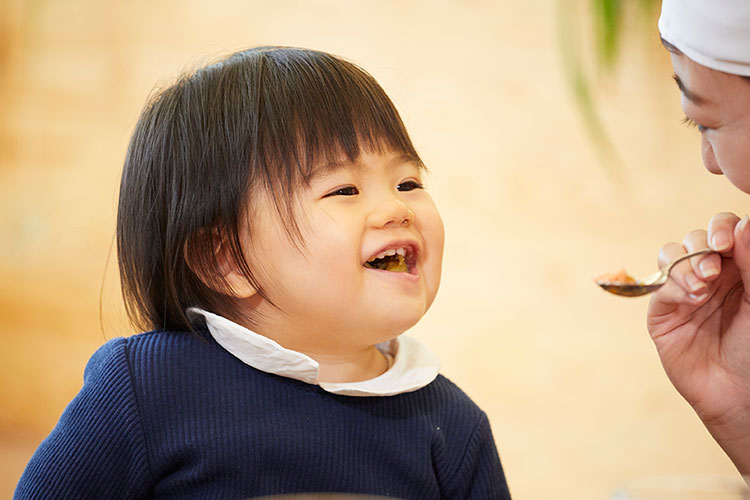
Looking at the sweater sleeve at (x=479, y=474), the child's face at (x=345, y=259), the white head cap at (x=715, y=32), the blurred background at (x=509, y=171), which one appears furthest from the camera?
the blurred background at (x=509, y=171)

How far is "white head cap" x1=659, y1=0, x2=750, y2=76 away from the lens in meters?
0.73

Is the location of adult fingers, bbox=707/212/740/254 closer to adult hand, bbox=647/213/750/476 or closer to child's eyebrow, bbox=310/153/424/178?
adult hand, bbox=647/213/750/476

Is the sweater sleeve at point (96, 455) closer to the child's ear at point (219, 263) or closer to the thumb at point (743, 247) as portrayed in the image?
the child's ear at point (219, 263)

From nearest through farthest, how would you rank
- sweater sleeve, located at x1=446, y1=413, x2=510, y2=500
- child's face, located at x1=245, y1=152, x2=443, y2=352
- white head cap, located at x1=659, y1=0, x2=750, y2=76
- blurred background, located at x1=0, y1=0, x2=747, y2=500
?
1. white head cap, located at x1=659, y1=0, x2=750, y2=76
2. child's face, located at x1=245, y1=152, x2=443, y2=352
3. sweater sleeve, located at x1=446, y1=413, x2=510, y2=500
4. blurred background, located at x1=0, y1=0, x2=747, y2=500

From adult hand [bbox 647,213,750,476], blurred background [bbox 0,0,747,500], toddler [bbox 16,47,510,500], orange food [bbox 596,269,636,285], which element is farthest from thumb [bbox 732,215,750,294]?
blurred background [bbox 0,0,747,500]

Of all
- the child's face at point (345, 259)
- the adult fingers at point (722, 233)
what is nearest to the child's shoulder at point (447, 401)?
the child's face at point (345, 259)

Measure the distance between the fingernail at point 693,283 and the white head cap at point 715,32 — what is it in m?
0.25

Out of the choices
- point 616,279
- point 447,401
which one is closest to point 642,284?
point 616,279

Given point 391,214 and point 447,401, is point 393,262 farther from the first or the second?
point 447,401

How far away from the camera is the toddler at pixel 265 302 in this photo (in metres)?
0.83

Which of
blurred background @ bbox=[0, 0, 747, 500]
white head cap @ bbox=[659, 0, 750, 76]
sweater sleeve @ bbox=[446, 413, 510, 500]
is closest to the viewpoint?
white head cap @ bbox=[659, 0, 750, 76]

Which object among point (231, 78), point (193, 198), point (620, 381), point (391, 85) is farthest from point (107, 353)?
point (620, 381)

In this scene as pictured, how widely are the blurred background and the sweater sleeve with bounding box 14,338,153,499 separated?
3.89 ft

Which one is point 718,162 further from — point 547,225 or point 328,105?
point 547,225
